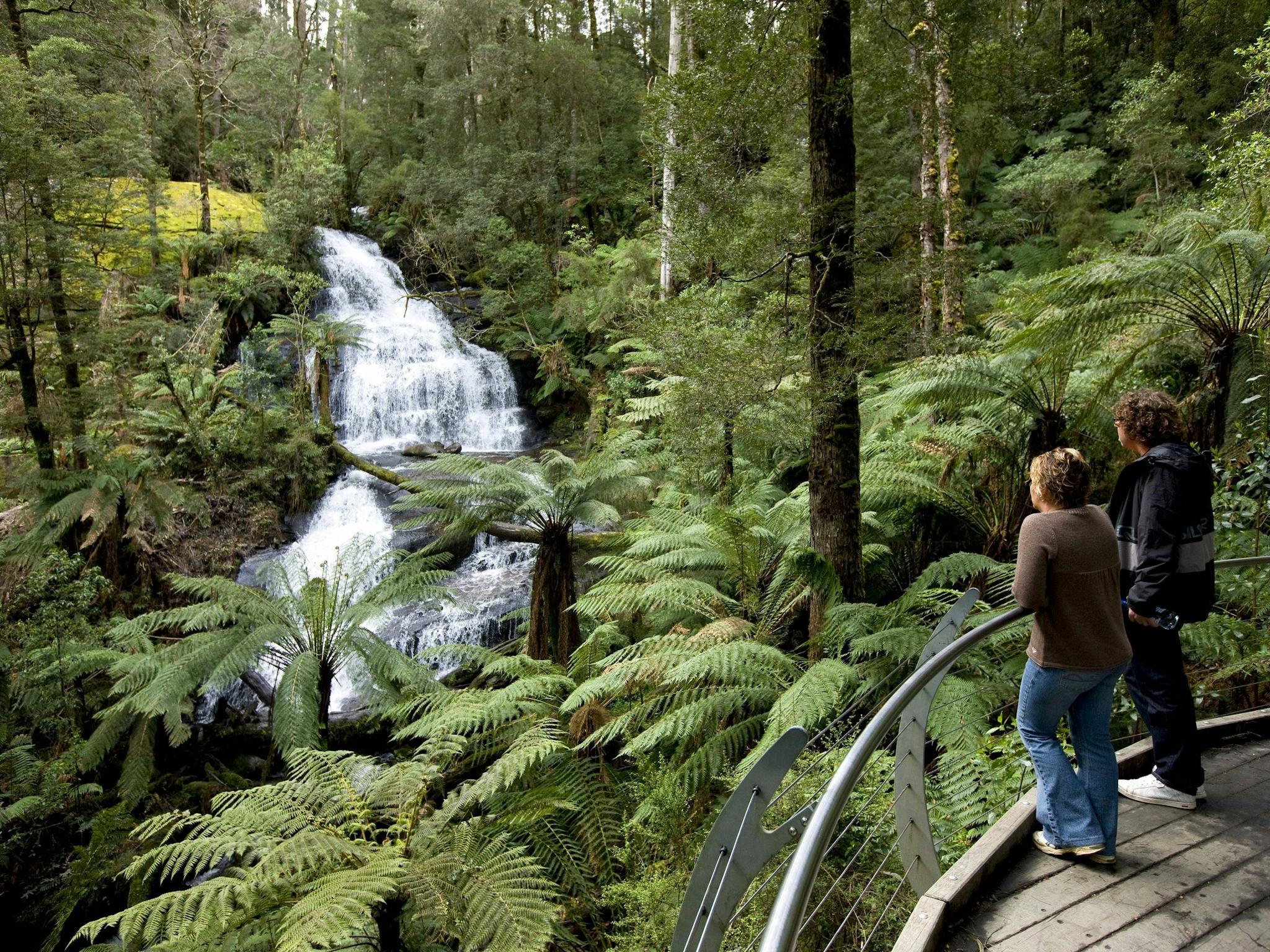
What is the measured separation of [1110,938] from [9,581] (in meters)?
9.12

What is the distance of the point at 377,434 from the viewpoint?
1391 centimetres

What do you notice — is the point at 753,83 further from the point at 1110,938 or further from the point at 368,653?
the point at 368,653

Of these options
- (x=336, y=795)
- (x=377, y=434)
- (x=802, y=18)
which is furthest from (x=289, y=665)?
(x=377, y=434)

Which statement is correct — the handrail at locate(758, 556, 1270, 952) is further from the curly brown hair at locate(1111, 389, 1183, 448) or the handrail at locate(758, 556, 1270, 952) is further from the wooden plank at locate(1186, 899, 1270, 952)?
the curly brown hair at locate(1111, 389, 1183, 448)

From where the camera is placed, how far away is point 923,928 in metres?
1.65

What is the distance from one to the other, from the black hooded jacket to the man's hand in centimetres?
1

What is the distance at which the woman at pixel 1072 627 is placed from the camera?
1981 millimetres

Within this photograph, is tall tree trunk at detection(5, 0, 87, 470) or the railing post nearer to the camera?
the railing post

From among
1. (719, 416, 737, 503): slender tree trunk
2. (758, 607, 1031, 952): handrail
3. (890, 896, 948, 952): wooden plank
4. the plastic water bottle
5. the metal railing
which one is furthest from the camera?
(719, 416, 737, 503): slender tree trunk

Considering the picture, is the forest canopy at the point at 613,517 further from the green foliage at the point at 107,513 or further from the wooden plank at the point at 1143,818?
the wooden plank at the point at 1143,818

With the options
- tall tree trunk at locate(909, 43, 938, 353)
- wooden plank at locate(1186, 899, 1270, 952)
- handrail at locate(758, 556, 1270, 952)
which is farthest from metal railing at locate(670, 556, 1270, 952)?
tall tree trunk at locate(909, 43, 938, 353)

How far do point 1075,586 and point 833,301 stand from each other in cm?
226

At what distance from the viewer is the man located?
7.02ft

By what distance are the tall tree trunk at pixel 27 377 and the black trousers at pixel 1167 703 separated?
9.38 m
